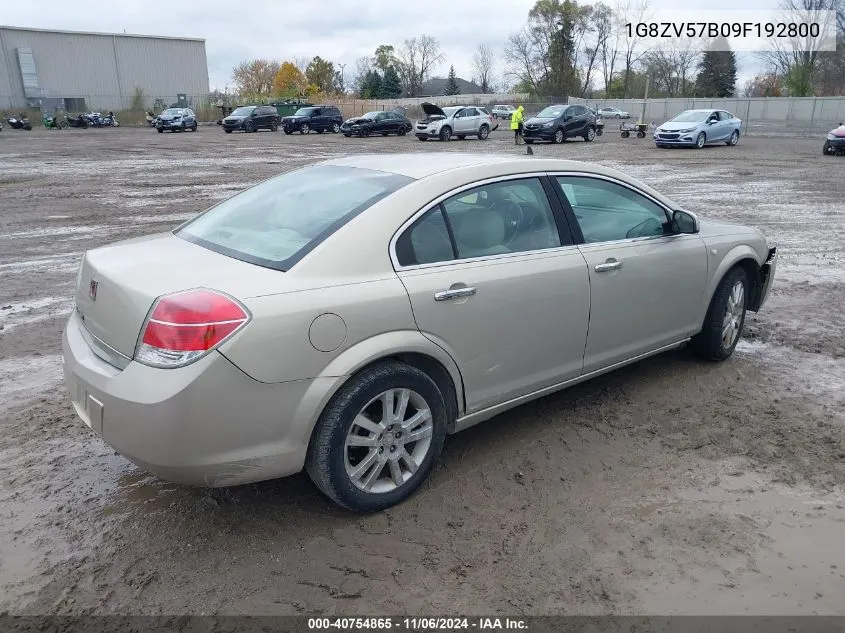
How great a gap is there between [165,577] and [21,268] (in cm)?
697

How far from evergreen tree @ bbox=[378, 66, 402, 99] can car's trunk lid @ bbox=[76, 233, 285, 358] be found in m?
98.0

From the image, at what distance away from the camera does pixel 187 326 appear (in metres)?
2.78

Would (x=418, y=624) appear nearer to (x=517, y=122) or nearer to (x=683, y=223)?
(x=683, y=223)

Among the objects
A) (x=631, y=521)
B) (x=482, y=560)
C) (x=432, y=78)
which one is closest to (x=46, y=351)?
(x=482, y=560)

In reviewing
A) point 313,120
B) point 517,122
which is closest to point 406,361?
point 517,122

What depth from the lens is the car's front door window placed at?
13.8 ft

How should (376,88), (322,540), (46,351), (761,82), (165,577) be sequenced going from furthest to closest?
(376,88), (761,82), (46,351), (322,540), (165,577)

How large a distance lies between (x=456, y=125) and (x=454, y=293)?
34.4 m

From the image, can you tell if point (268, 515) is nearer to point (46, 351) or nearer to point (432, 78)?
point (46, 351)

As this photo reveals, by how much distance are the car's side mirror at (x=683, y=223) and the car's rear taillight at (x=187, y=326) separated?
3.01 m

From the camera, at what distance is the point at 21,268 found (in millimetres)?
8453

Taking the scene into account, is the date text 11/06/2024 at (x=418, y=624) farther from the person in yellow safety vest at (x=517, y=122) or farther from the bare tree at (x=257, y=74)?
the bare tree at (x=257, y=74)

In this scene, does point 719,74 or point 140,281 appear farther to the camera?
point 719,74

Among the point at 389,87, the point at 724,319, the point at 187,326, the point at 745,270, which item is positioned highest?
the point at 389,87
